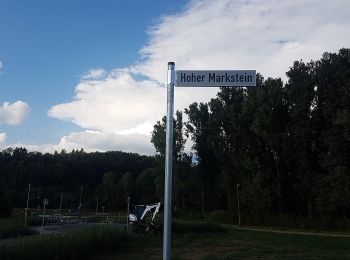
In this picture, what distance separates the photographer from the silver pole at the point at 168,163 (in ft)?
17.5

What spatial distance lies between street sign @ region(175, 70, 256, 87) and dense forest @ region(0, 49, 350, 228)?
4642 cm

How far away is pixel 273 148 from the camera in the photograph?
60594mm

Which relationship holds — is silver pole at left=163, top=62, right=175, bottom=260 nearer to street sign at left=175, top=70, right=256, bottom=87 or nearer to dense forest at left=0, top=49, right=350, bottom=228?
street sign at left=175, top=70, right=256, bottom=87

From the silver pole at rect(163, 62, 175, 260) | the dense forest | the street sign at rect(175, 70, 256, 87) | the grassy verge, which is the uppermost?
the dense forest

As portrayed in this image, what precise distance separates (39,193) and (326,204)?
8067cm

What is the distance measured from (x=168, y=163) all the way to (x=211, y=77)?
1155 millimetres

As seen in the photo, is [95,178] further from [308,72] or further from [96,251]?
[96,251]

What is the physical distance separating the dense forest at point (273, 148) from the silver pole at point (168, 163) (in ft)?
154

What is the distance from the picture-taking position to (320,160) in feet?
176

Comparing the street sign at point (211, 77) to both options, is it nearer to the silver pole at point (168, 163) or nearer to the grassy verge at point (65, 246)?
the silver pole at point (168, 163)

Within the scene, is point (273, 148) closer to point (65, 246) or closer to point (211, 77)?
point (65, 246)

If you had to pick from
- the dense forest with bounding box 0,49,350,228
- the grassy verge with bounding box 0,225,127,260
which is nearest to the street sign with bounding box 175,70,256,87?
the grassy verge with bounding box 0,225,127,260

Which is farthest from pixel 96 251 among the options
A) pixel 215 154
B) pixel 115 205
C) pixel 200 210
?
pixel 115 205

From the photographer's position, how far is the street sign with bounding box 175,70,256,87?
5.70m
